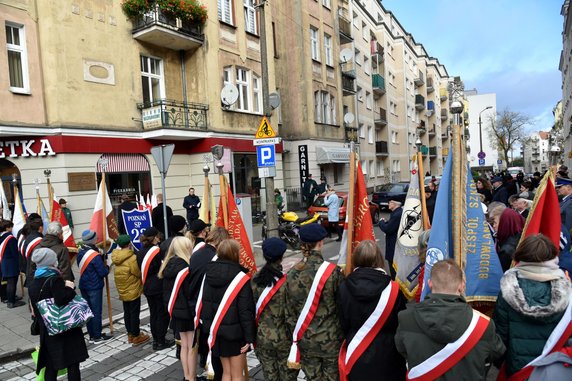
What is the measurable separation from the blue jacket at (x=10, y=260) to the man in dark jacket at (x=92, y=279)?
275cm

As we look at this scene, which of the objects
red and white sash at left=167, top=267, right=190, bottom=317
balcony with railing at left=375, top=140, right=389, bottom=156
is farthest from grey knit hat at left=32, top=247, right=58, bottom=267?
balcony with railing at left=375, top=140, right=389, bottom=156

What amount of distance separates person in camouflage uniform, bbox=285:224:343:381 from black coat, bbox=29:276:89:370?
2317 mm

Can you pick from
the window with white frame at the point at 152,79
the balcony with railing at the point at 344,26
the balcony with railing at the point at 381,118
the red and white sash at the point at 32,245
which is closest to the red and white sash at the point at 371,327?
the red and white sash at the point at 32,245

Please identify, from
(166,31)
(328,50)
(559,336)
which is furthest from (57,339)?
(328,50)

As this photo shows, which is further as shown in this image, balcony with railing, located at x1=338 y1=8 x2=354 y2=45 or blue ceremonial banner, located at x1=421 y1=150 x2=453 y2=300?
balcony with railing, located at x1=338 y1=8 x2=354 y2=45

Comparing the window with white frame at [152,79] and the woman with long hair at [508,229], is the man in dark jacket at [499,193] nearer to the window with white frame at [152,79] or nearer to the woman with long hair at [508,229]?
the woman with long hair at [508,229]

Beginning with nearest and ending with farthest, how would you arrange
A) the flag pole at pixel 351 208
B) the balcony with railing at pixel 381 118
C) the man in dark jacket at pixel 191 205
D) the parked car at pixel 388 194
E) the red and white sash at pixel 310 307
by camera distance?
the red and white sash at pixel 310 307 → the flag pole at pixel 351 208 → the man in dark jacket at pixel 191 205 → the parked car at pixel 388 194 → the balcony with railing at pixel 381 118

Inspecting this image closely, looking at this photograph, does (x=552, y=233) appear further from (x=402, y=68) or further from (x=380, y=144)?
(x=402, y=68)

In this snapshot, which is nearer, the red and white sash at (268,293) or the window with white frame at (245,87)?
the red and white sash at (268,293)

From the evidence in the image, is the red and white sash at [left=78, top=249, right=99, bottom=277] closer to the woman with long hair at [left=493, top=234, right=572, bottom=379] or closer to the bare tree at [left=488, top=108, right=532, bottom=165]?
the woman with long hair at [left=493, top=234, right=572, bottom=379]

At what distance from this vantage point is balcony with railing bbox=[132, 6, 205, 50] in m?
14.4

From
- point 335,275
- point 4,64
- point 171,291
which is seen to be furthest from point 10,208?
point 335,275

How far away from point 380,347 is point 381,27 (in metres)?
39.1

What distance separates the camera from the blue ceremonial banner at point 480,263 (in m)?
3.45
